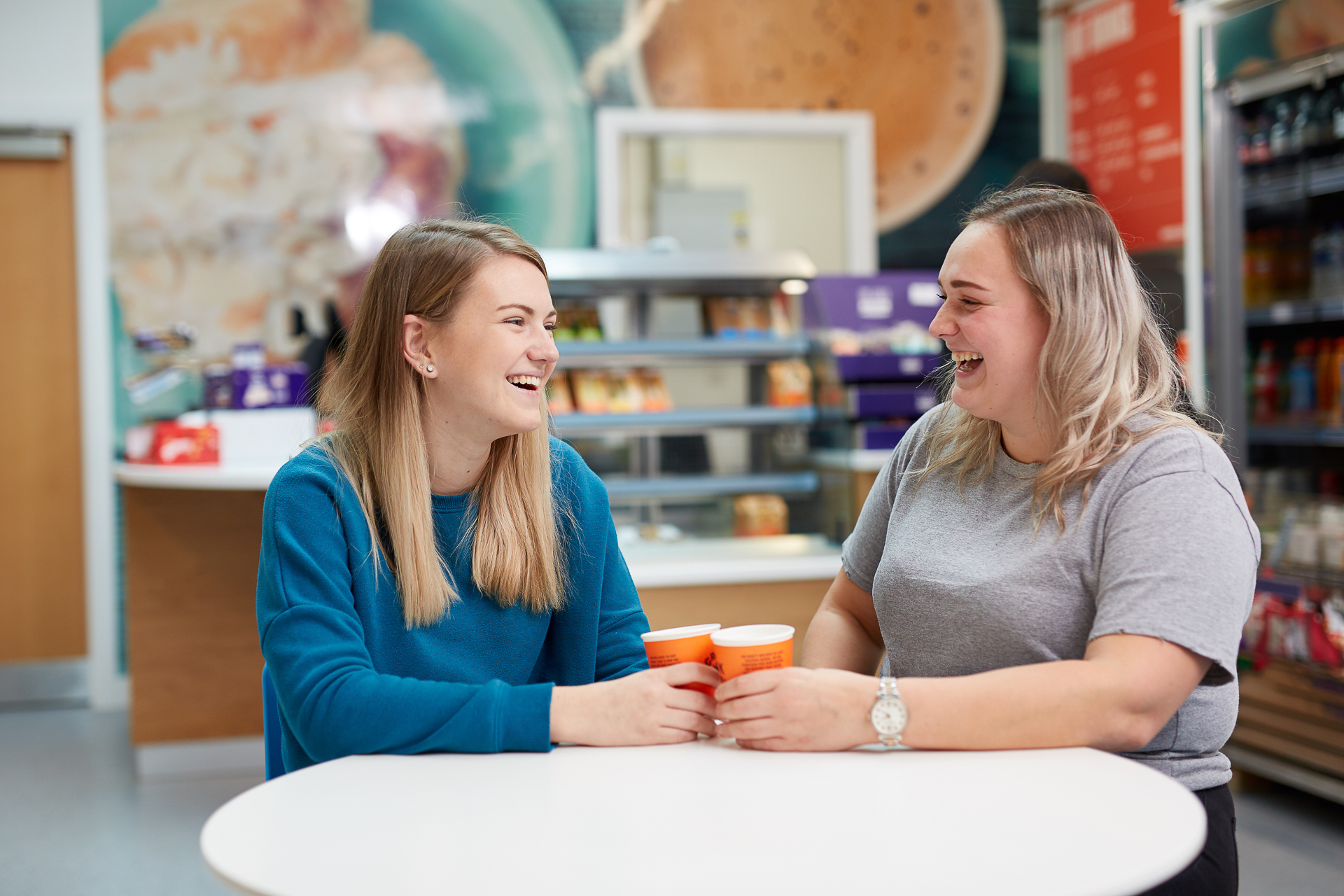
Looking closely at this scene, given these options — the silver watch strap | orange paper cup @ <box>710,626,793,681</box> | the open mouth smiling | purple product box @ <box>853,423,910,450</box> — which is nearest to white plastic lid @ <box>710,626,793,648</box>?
orange paper cup @ <box>710,626,793,681</box>

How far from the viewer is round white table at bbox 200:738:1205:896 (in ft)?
3.09

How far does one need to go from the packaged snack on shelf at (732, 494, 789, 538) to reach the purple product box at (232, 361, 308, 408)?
1691 millimetres

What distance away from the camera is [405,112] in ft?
17.8

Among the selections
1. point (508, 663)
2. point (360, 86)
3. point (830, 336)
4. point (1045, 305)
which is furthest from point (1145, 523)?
point (360, 86)

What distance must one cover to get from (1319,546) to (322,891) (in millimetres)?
3471

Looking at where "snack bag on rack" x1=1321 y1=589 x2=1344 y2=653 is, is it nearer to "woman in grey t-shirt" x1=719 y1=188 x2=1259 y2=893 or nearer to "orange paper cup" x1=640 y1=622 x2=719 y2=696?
"woman in grey t-shirt" x1=719 y1=188 x2=1259 y2=893

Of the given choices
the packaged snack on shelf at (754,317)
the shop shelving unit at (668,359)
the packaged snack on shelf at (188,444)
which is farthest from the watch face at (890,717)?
the packaged snack on shelf at (188,444)

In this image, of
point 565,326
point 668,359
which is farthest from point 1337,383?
point 565,326

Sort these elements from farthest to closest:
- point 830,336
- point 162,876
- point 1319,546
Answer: point 830,336 → point 1319,546 → point 162,876

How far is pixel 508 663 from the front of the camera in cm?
158

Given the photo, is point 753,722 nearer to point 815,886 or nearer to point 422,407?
point 815,886

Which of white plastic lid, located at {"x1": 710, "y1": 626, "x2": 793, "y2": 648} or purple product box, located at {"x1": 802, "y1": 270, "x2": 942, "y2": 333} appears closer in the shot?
white plastic lid, located at {"x1": 710, "y1": 626, "x2": 793, "y2": 648}

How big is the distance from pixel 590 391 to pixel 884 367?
109 centimetres

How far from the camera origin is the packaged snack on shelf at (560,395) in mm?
Answer: 3729
